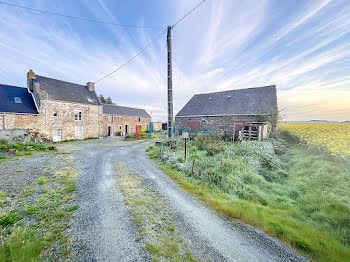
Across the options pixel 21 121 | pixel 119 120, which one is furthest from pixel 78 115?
pixel 119 120

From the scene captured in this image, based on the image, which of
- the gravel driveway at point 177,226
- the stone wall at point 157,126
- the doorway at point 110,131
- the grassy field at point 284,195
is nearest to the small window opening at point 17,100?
the doorway at point 110,131

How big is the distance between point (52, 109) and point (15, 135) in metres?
5.84

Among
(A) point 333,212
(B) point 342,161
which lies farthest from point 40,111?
(B) point 342,161

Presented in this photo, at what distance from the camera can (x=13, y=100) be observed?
15.6 meters

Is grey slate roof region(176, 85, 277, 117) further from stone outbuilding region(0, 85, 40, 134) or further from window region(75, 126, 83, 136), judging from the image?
stone outbuilding region(0, 85, 40, 134)

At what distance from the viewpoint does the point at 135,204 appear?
13.7ft

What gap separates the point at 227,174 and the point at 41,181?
810 centimetres

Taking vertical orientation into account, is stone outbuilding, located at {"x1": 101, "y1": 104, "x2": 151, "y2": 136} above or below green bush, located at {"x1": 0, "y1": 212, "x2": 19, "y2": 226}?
above

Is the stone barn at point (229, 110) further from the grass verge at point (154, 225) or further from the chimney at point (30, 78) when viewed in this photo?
the chimney at point (30, 78)

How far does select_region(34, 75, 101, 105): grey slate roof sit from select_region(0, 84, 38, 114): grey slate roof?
7.20ft

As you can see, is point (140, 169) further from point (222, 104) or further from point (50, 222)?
point (222, 104)

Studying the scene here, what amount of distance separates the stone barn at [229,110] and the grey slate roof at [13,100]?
19.1m

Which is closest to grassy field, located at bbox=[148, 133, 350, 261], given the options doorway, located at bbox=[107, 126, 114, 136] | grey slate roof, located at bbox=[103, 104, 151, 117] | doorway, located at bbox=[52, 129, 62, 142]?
doorway, located at bbox=[52, 129, 62, 142]

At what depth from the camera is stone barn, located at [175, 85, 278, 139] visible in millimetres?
16047
